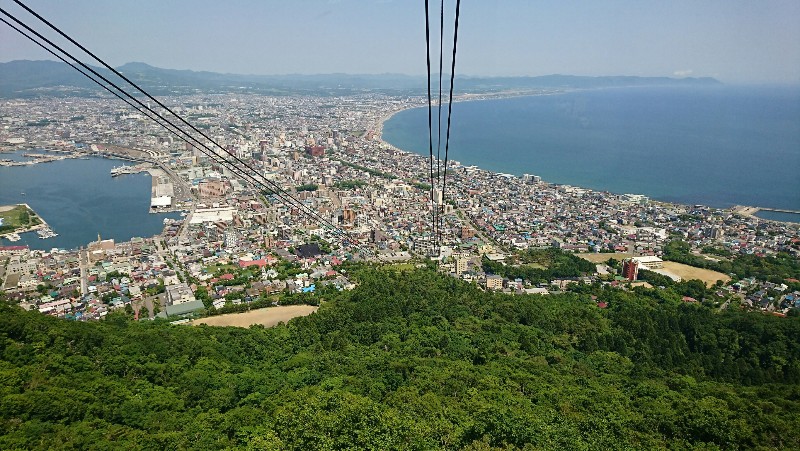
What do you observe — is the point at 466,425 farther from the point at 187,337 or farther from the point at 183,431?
Result: the point at 187,337

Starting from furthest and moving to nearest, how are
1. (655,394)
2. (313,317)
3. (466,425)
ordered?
(313,317) → (655,394) → (466,425)

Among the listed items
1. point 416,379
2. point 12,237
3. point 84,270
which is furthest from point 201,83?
point 416,379

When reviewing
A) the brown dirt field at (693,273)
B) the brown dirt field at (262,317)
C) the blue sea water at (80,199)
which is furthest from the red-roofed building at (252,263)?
the brown dirt field at (693,273)

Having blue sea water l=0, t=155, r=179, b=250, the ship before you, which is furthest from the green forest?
the ship

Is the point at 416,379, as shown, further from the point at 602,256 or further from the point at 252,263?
the point at 602,256

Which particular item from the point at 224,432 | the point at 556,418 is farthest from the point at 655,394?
the point at 224,432

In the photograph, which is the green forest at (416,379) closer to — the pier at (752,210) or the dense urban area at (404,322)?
the dense urban area at (404,322)
